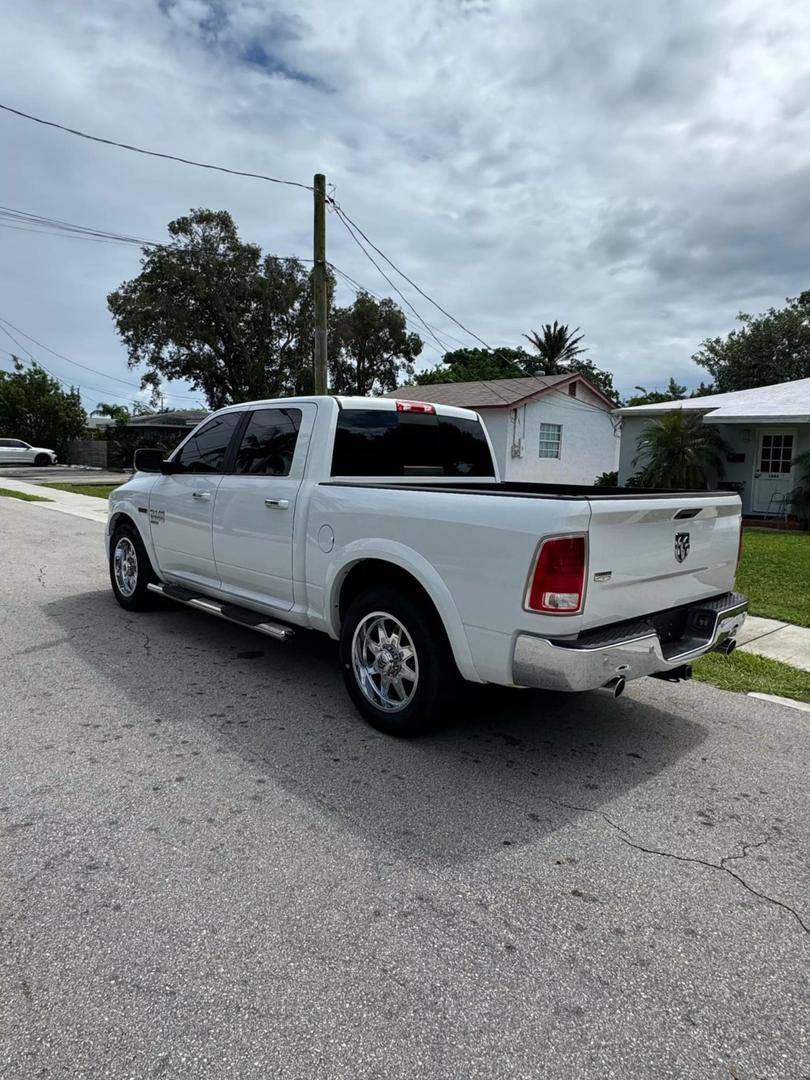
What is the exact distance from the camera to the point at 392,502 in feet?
13.1

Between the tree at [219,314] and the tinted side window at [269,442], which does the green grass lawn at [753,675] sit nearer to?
the tinted side window at [269,442]

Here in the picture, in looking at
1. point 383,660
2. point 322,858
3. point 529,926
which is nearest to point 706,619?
point 383,660

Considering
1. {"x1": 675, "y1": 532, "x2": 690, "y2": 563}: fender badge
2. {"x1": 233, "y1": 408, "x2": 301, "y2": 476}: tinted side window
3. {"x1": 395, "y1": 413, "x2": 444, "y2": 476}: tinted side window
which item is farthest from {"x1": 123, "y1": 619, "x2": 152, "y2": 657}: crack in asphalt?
{"x1": 675, "y1": 532, "x2": 690, "y2": 563}: fender badge

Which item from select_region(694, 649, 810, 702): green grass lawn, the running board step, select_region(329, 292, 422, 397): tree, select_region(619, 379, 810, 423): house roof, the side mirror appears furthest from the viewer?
select_region(329, 292, 422, 397): tree

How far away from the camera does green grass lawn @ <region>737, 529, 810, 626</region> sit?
24.9 feet

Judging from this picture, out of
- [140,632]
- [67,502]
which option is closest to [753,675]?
[140,632]

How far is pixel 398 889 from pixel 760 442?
1782 cm

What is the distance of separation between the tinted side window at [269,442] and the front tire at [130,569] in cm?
185

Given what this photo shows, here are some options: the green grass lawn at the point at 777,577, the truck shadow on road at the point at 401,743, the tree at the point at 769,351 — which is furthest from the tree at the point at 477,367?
the truck shadow on road at the point at 401,743

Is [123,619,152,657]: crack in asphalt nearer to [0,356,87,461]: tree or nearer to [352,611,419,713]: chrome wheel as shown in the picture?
[352,611,419,713]: chrome wheel

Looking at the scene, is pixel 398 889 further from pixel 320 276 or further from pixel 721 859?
pixel 320 276

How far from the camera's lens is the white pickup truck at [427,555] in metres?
3.33

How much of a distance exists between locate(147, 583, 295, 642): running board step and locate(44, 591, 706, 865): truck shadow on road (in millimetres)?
400

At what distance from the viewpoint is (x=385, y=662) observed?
4.14m
